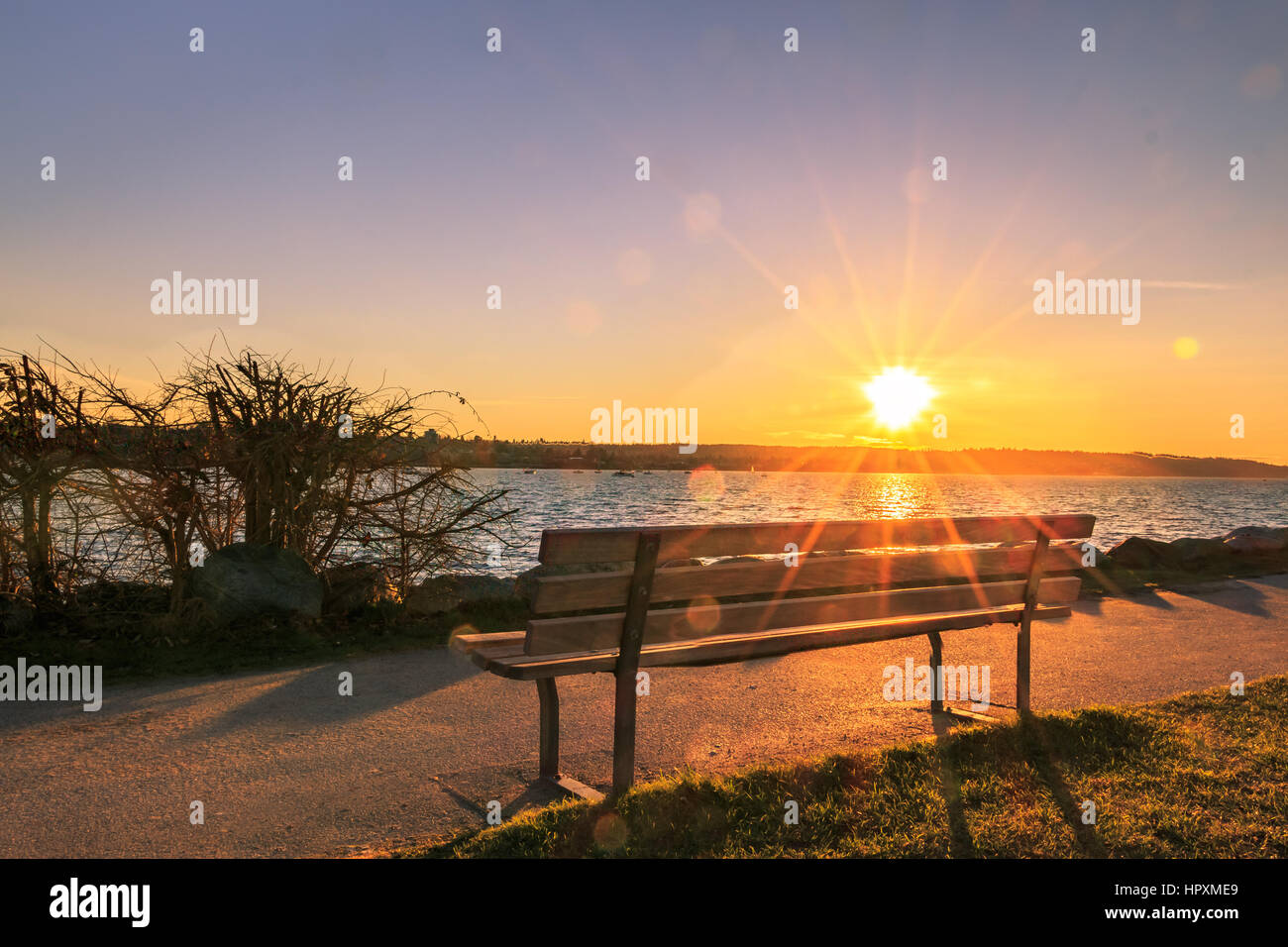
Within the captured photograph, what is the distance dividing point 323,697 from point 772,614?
9.97 ft

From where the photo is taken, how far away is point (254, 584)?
7480 millimetres

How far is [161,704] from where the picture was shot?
18.7ft

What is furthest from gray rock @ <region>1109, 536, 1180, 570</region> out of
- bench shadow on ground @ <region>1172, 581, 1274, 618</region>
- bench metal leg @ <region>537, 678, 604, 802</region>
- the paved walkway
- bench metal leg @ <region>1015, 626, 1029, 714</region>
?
bench metal leg @ <region>537, 678, 604, 802</region>

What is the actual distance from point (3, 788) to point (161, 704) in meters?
1.45

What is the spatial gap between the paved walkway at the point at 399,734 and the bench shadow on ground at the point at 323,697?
2cm

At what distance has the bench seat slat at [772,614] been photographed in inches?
158

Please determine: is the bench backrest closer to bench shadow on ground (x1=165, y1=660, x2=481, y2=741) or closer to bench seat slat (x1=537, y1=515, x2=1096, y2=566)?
bench seat slat (x1=537, y1=515, x2=1096, y2=566)

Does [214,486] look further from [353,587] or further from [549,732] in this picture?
[549,732]

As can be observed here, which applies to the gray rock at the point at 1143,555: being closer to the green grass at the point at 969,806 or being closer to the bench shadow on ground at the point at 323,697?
the green grass at the point at 969,806

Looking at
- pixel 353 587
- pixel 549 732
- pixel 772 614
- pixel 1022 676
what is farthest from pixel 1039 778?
pixel 353 587

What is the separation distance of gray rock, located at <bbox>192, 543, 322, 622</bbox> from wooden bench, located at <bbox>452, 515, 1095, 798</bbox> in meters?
3.50

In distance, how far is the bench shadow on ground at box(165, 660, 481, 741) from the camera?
5.32 meters
